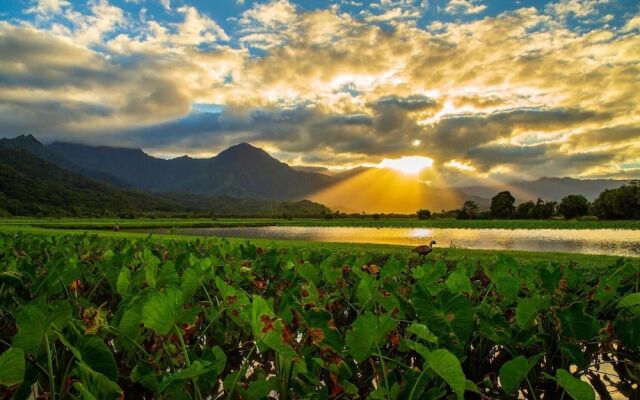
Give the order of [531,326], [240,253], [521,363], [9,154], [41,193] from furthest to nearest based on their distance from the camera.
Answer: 1. [9,154]
2. [41,193]
3. [240,253]
4. [531,326]
5. [521,363]

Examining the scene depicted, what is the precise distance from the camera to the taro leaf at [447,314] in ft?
5.72

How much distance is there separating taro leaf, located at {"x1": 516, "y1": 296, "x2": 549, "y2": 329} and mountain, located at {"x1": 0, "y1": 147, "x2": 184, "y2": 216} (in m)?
83.2

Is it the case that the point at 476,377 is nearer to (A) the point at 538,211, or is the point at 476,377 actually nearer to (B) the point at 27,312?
(B) the point at 27,312

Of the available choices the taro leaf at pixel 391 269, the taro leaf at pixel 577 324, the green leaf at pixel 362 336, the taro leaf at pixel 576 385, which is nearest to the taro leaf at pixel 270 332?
the green leaf at pixel 362 336

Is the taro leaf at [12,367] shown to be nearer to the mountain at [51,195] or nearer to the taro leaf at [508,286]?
the taro leaf at [508,286]

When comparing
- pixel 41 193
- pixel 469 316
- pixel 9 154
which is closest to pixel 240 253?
pixel 469 316

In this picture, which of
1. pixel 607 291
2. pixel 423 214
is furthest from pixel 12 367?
pixel 423 214

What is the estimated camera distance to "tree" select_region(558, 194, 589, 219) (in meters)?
71.8

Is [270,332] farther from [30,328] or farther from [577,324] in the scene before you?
[577,324]

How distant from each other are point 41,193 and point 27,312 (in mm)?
129749

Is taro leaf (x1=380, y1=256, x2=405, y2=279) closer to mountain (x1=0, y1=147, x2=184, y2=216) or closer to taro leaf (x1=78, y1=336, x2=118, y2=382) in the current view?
taro leaf (x1=78, y1=336, x2=118, y2=382)

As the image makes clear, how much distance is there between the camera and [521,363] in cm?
145

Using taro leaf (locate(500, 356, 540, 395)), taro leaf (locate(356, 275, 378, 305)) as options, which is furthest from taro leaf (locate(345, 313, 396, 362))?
taro leaf (locate(356, 275, 378, 305))

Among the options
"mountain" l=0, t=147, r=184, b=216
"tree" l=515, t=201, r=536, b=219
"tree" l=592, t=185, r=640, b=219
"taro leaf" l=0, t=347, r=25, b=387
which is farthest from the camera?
"mountain" l=0, t=147, r=184, b=216
